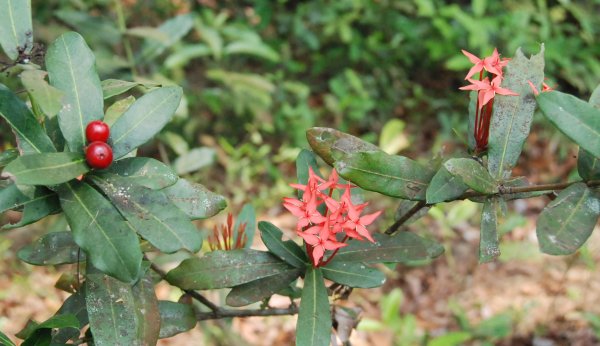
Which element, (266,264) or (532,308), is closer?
(266,264)

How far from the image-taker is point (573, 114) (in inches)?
41.4

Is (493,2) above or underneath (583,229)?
underneath

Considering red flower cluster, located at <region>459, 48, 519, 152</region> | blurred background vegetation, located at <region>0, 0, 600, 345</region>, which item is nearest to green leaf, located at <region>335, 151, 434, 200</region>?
red flower cluster, located at <region>459, 48, 519, 152</region>

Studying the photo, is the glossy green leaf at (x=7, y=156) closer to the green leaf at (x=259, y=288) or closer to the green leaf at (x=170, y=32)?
the green leaf at (x=259, y=288)

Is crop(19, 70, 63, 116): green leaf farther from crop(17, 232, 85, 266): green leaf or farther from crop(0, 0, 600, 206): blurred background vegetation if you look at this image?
crop(0, 0, 600, 206): blurred background vegetation

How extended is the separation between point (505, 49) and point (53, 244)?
11.2 feet

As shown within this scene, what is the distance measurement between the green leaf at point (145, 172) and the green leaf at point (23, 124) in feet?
0.40

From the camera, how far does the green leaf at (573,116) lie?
1.04m

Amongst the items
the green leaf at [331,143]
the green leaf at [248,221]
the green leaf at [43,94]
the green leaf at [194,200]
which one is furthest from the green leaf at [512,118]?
→ the green leaf at [43,94]

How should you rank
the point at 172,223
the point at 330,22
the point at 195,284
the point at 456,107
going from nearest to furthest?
the point at 172,223
the point at 195,284
the point at 330,22
the point at 456,107

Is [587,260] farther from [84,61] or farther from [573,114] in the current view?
[84,61]

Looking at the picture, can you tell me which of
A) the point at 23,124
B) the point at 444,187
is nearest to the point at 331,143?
the point at 444,187

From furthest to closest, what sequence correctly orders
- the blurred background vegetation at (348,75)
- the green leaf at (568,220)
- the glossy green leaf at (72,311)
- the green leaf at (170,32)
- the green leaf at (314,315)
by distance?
the blurred background vegetation at (348,75) → the green leaf at (170,32) → the glossy green leaf at (72,311) → the green leaf at (314,315) → the green leaf at (568,220)

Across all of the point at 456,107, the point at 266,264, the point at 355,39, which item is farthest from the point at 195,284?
the point at 456,107
